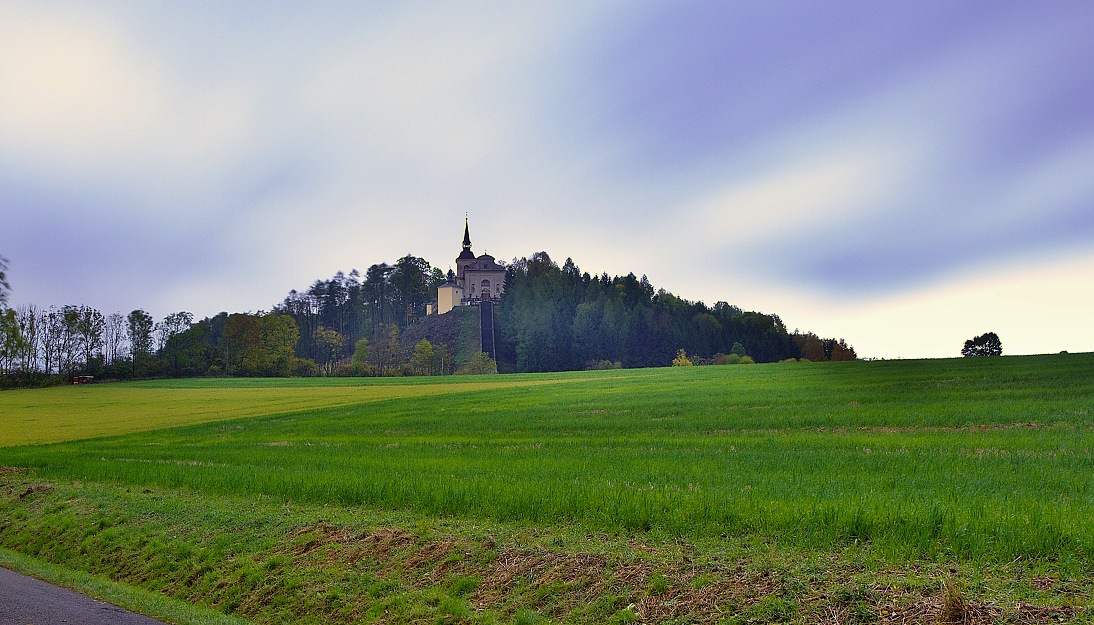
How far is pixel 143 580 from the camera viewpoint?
14227 mm

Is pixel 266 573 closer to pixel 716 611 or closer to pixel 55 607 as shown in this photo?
pixel 55 607

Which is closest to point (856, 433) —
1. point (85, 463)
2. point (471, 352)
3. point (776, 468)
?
point (776, 468)

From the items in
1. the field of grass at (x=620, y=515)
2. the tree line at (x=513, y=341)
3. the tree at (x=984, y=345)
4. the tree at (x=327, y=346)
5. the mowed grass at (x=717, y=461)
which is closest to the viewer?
the field of grass at (x=620, y=515)

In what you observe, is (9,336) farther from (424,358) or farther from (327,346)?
(327,346)

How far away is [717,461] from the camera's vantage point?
18969 millimetres

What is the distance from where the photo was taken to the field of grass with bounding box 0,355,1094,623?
950 centimetres

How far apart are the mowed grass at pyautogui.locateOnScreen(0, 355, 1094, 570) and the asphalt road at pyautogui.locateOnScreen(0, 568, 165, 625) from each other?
5.25 metres

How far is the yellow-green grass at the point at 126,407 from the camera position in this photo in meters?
45.3

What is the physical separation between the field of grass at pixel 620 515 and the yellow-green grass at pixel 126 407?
13.7 meters

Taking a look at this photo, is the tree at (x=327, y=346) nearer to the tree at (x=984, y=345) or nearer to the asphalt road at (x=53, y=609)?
the tree at (x=984, y=345)

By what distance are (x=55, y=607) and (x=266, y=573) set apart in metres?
3.14

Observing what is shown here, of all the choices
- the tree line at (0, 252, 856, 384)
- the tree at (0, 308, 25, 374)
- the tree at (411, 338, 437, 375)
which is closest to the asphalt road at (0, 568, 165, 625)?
the tree at (0, 308, 25, 374)

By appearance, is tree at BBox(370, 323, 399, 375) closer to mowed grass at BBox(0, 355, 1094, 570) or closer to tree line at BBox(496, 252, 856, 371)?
tree line at BBox(496, 252, 856, 371)

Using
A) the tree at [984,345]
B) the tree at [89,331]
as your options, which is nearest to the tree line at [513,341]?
the tree at [89,331]
